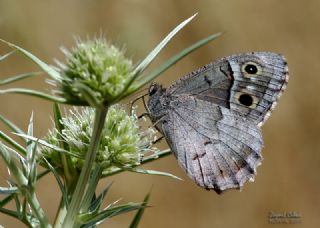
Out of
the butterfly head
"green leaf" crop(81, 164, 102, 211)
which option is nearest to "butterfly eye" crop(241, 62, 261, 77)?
the butterfly head

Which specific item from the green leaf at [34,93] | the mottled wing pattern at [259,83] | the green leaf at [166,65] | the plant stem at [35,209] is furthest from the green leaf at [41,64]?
the mottled wing pattern at [259,83]

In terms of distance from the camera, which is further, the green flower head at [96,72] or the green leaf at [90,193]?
the green leaf at [90,193]

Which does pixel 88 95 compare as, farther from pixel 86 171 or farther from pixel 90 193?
pixel 90 193

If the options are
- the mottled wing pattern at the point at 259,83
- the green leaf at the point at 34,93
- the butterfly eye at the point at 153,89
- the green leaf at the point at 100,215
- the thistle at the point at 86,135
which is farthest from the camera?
the mottled wing pattern at the point at 259,83

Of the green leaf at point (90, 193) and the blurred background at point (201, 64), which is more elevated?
the blurred background at point (201, 64)

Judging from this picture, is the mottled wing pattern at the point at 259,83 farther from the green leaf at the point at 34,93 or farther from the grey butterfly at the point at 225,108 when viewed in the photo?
the green leaf at the point at 34,93

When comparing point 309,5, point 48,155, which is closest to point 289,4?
point 309,5

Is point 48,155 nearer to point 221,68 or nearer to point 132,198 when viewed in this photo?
point 221,68
